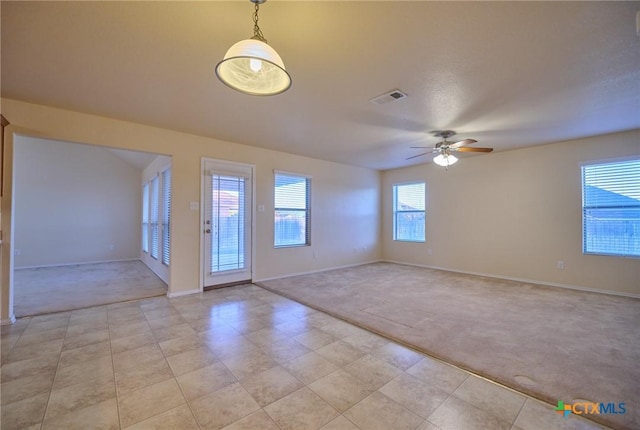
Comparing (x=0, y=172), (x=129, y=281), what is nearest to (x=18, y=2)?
(x=0, y=172)

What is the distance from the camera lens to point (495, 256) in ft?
17.8

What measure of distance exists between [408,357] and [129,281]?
5.21 m

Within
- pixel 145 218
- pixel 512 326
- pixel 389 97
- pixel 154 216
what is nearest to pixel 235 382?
pixel 512 326

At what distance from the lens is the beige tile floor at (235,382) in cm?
165

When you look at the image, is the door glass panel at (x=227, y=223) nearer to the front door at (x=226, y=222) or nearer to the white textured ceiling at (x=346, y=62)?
the front door at (x=226, y=222)

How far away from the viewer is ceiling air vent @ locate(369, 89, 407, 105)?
284cm

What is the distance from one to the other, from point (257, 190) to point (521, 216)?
4979 mm

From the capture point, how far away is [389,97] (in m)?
2.94

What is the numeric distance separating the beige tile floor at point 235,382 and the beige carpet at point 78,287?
2.21 feet

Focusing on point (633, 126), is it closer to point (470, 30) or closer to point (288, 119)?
point (470, 30)

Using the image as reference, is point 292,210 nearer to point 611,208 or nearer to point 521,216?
point 521,216

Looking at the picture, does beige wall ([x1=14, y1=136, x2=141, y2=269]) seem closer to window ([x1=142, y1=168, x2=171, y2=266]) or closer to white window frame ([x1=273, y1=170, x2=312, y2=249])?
window ([x1=142, y1=168, x2=171, y2=266])

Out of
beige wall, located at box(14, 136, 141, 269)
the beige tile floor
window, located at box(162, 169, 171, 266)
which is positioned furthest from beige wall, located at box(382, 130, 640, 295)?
beige wall, located at box(14, 136, 141, 269)

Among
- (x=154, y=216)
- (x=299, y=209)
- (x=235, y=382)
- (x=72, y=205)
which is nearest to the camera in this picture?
(x=235, y=382)
